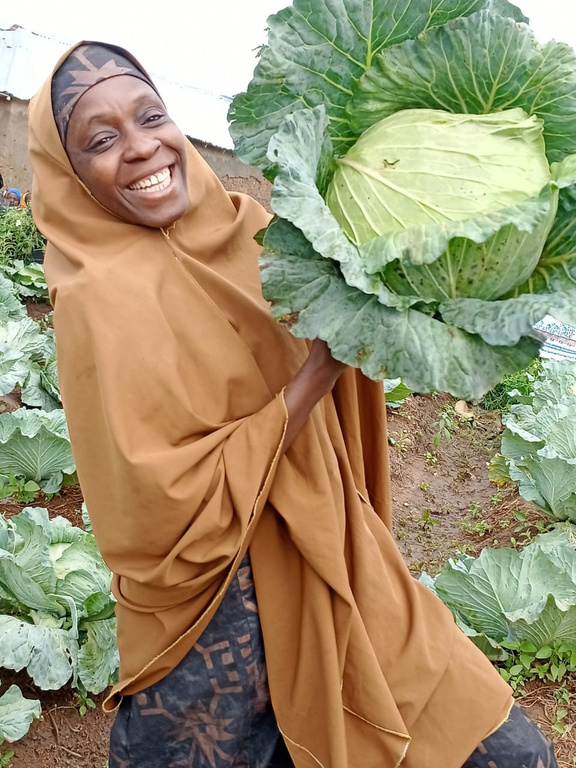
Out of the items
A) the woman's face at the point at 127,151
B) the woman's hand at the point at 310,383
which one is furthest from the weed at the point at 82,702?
the woman's face at the point at 127,151

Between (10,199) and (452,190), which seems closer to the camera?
(452,190)

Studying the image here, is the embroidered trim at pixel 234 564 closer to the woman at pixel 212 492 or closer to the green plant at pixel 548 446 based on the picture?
the woman at pixel 212 492

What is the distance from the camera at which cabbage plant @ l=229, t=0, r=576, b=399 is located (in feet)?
4.36

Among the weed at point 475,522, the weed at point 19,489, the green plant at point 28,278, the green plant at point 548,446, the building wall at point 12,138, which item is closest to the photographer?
the green plant at point 548,446

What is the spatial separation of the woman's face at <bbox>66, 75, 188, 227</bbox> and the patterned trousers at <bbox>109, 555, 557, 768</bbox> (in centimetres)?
81

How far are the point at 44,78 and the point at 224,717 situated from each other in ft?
23.2

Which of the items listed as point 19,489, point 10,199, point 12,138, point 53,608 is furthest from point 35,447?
point 12,138

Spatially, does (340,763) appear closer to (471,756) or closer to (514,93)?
(471,756)

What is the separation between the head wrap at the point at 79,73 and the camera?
152 cm

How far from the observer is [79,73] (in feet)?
5.03

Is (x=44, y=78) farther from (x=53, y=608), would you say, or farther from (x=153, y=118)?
(x=153, y=118)

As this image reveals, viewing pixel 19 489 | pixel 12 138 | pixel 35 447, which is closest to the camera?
pixel 35 447

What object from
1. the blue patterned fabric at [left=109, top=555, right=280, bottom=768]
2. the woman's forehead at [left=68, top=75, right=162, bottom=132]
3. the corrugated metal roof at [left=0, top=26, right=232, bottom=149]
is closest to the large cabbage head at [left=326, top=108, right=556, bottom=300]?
the woman's forehead at [left=68, top=75, right=162, bottom=132]

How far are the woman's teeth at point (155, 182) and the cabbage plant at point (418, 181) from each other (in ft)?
0.58
